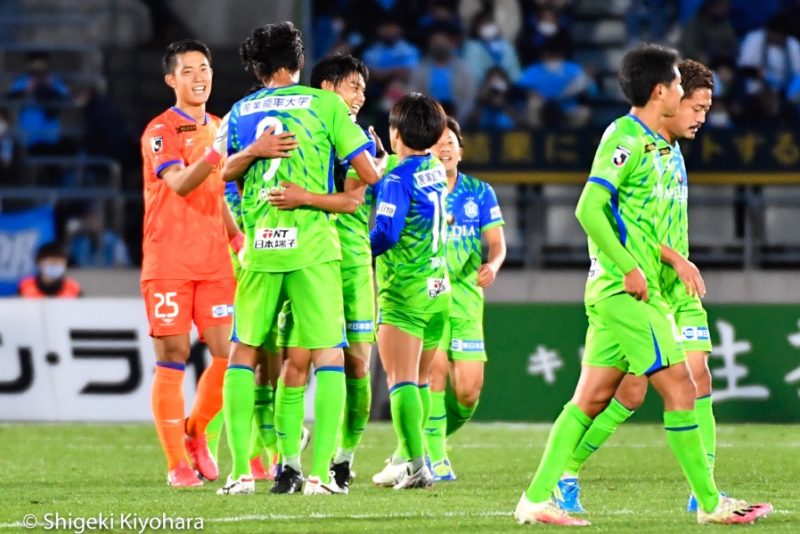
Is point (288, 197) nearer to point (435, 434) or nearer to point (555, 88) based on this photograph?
point (435, 434)

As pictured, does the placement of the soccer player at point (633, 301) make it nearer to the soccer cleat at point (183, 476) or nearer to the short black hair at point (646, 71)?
the short black hair at point (646, 71)

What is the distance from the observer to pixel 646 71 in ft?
19.8

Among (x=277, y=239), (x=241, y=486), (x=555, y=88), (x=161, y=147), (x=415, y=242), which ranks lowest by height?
(x=241, y=486)

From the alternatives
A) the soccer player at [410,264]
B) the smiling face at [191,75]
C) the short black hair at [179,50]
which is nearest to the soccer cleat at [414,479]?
the soccer player at [410,264]

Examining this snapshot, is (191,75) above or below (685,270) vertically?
above

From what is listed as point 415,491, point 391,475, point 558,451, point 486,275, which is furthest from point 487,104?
point 558,451

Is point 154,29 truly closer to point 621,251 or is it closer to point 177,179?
point 177,179

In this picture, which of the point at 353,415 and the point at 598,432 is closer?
the point at 598,432

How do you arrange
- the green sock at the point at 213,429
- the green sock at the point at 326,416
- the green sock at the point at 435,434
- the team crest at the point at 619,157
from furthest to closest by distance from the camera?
the green sock at the point at 435,434 < the green sock at the point at 213,429 < the green sock at the point at 326,416 < the team crest at the point at 619,157

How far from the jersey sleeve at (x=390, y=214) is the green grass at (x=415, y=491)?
1191 mm

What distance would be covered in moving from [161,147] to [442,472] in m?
2.22

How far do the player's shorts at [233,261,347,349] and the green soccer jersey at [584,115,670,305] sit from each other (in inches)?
54.7

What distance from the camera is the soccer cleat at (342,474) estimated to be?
7602 mm

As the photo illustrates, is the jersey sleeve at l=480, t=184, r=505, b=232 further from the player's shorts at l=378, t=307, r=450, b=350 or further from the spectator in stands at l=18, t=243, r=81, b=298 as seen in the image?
the spectator in stands at l=18, t=243, r=81, b=298
